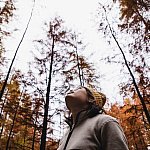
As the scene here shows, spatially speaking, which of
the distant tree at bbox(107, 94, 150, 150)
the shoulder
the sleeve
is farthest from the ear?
the distant tree at bbox(107, 94, 150, 150)

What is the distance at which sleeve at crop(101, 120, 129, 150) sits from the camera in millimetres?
1575

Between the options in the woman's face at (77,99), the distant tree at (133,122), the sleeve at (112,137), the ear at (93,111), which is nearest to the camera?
the sleeve at (112,137)

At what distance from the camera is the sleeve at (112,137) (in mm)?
1575

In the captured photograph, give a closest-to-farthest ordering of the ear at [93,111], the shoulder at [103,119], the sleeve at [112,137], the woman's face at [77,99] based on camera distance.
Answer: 1. the sleeve at [112,137]
2. the shoulder at [103,119]
3. the ear at [93,111]
4. the woman's face at [77,99]

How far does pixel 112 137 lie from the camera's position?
1.62 m

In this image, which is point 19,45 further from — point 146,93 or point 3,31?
point 146,93

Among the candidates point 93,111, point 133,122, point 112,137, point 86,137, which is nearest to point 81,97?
point 93,111

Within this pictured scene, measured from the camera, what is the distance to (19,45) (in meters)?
10.1

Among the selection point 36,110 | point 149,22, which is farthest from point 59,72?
point 149,22

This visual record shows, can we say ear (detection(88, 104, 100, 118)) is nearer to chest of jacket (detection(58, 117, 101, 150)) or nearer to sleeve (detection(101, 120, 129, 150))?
chest of jacket (detection(58, 117, 101, 150))

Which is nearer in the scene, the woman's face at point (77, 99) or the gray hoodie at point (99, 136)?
the gray hoodie at point (99, 136)

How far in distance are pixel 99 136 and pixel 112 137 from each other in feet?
0.44

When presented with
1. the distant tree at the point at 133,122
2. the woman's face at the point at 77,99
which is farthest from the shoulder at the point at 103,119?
the distant tree at the point at 133,122

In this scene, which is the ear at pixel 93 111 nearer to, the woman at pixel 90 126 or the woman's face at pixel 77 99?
the woman at pixel 90 126
